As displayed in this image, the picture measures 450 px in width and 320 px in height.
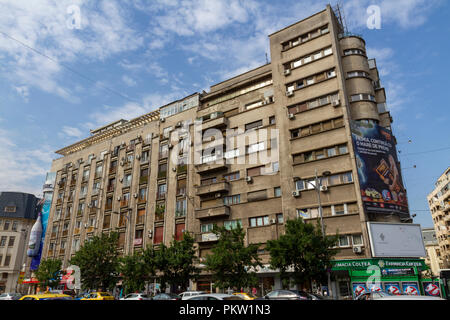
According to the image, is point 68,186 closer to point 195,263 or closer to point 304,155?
point 195,263

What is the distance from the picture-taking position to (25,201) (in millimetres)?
70000

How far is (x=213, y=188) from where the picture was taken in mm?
36406

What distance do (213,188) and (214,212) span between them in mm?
2798

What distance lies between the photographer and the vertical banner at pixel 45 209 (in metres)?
53.8

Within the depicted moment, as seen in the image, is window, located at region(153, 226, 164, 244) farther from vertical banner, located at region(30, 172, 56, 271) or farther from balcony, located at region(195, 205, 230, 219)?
vertical banner, located at region(30, 172, 56, 271)

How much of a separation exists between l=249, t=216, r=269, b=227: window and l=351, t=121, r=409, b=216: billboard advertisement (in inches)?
375

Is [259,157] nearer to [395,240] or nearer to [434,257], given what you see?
[395,240]

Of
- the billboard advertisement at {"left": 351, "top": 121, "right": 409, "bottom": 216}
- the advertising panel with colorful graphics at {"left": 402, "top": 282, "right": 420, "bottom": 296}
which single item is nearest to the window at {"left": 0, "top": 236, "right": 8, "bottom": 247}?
the billboard advertisement at {"left": 351, "top": 121, "right": 409, "bottom": 216}

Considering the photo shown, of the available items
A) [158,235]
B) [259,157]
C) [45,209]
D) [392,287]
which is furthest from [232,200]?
[45,209]

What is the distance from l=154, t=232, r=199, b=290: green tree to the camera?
1168 inches

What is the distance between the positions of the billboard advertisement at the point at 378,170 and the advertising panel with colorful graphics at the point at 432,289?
618cm

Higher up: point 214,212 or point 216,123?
point 216,123

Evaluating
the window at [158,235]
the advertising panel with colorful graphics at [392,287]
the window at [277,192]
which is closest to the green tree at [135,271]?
the window at [158,235]
